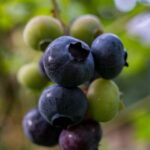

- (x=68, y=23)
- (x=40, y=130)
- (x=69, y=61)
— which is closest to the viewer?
(x=69, y=61)

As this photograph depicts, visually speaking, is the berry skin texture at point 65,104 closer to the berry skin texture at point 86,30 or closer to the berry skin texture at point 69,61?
the berry skin texture at point 69,61

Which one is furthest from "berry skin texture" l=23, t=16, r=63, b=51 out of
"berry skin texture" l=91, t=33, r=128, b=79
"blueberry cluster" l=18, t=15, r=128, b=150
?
"berry skin texture" l=91, t=33, r=128, b=79

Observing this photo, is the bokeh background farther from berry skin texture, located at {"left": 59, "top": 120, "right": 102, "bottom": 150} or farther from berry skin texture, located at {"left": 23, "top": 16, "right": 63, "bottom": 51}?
berry skin texture, located at {"left": 59, "top": 120, "right": 102, "bottom": 150}

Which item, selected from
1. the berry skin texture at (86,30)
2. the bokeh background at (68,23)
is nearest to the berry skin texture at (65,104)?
the berry skin texture at (86,30)

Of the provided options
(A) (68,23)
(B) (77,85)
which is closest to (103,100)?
(B) (77,85)

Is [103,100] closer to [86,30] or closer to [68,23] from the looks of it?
[86,30]
